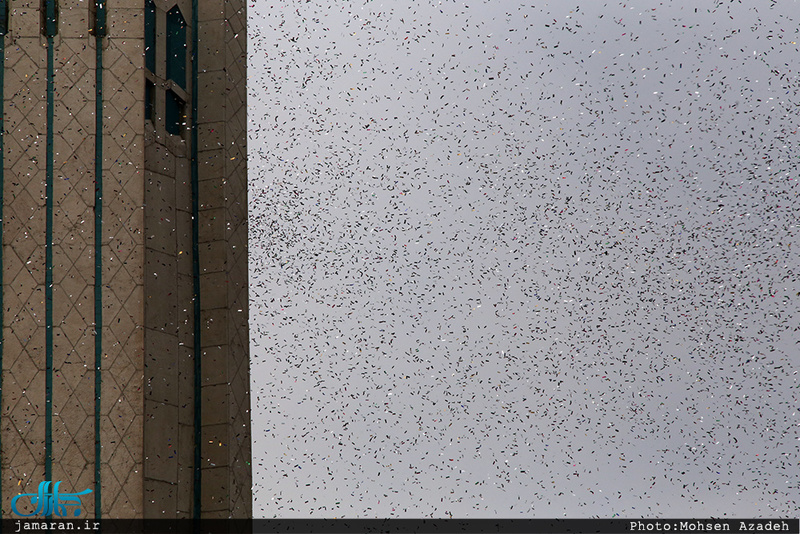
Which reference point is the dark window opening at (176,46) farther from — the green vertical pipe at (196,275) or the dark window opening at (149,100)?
the dark window opening at (149,100)

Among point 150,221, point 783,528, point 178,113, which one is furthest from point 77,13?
point 783,528

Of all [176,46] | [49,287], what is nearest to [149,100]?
[176,46]

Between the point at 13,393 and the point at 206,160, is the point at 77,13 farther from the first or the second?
the point at 13,393

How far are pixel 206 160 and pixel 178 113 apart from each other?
36 cm

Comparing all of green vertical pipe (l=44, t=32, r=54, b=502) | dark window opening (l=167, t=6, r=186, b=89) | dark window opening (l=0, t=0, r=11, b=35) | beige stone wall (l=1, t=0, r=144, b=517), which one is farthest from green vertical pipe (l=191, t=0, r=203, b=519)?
dark window opening (l=0, t=0, r=11, b=35)

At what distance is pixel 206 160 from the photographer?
6.09 metres

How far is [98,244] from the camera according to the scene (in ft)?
17.4

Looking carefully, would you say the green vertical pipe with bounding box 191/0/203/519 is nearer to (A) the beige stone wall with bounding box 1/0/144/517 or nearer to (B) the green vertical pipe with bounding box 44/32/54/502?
(A) the beige stone wall with bounding box 1/0/144/517

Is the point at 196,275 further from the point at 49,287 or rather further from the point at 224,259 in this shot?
the point at 49,287

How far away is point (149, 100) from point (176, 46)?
61 centimetres

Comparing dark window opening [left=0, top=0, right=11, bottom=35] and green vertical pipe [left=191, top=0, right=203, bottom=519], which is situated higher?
dark window opening [left=0, top=0, right=11, bottom=35]

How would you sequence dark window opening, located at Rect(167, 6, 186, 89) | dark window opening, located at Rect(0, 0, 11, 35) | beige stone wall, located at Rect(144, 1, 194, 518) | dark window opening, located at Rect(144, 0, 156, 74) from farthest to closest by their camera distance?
dark window opening, located at Rect(167, 6, 186, 89) → dark window opening, located at Rect(144, 0, 156, 74) → dark window opening, located at Rect(0, 0, 11, 35) → beige stone wall, located at Rect(144, 1, 194, 518)

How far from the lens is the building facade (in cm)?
511

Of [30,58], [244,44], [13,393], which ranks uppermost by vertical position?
[244,44]
